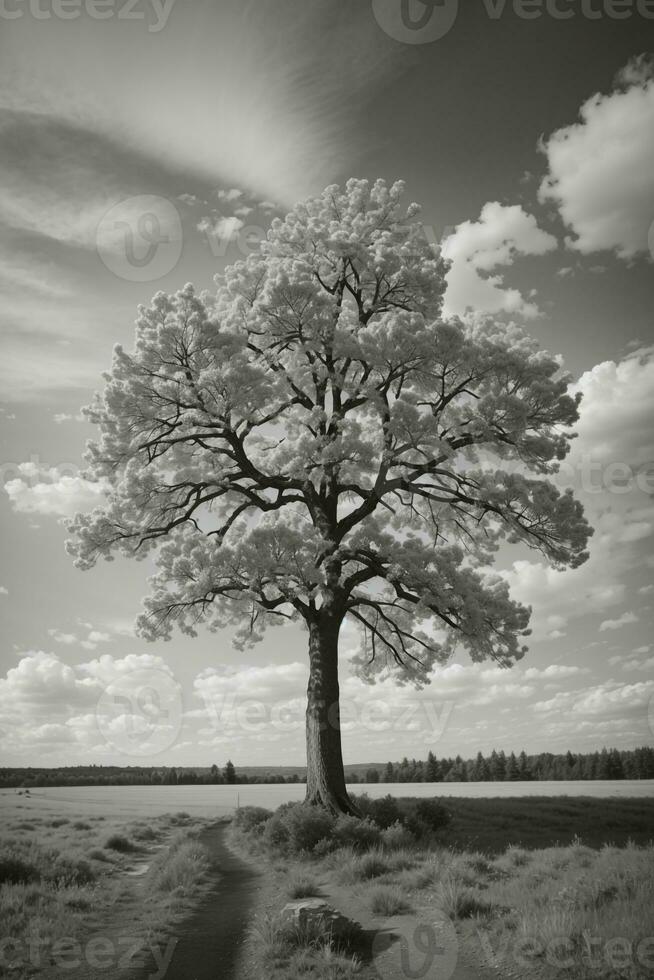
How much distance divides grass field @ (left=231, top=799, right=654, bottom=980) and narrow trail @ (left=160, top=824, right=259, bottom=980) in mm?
392

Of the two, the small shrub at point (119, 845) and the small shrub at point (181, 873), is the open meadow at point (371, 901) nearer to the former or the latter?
the small shrub at point (181, 873)

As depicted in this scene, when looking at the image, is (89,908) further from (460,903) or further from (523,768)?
(523,768)

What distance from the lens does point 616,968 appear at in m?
5.30

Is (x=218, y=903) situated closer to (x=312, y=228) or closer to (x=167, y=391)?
(x=167, y=391)

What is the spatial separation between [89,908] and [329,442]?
1090cm

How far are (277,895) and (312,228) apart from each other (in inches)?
649

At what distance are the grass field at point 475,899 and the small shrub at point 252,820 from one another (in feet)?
4.71

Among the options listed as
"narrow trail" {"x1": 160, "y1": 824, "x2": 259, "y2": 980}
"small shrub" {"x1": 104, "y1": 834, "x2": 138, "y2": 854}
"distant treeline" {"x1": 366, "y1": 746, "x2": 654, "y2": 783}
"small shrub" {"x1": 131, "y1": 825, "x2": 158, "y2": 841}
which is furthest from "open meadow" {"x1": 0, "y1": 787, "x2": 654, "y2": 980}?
"distant treeline" {"x1": 366, "y1": 746, "x2": 654, "y2": 783}

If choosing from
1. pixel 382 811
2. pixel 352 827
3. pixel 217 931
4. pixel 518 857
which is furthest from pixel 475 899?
pixel 382 811

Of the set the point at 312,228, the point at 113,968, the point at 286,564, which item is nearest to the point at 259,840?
the point at 286,564

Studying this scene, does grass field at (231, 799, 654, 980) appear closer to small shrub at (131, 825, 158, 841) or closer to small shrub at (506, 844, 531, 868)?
small shrub at (506, 844, 531, 868)

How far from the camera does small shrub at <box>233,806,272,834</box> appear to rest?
1657cm

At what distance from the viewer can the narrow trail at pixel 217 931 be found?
6.61 m
